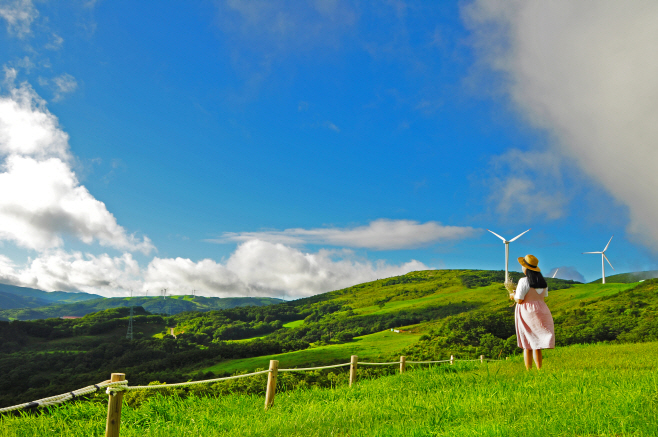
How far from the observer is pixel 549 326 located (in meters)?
9.73

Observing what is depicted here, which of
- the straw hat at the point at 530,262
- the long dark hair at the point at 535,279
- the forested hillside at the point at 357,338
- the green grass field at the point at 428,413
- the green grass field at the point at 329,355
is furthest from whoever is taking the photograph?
the green grass field at the point at 329,355

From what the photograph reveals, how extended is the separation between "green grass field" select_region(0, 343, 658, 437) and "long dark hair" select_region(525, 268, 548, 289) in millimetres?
2070

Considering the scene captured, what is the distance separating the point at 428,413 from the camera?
22.2ft

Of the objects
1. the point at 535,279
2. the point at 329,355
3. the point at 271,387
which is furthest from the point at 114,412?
the point at 329,355

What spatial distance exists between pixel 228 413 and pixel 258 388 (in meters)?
37.1

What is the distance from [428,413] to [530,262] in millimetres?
5159

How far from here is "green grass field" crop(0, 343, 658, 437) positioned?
539 cm

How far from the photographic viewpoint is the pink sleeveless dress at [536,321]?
31.9 ft

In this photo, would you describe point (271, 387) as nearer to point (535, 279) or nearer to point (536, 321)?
point (536, 321)

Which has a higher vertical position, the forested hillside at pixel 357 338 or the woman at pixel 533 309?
the woman at pixel 533 309

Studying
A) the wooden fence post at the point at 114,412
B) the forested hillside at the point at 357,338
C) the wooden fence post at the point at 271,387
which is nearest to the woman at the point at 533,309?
the wooden fence post at the point at 271,387

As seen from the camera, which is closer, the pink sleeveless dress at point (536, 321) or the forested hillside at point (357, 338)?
the pink sleeveless dress at point (536, 321)

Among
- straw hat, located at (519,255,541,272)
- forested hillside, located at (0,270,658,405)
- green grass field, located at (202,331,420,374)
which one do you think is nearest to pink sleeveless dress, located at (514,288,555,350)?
straw hat, located at (519,255,541,272)

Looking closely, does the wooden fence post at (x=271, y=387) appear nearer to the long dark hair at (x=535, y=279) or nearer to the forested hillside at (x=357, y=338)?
the long dark hair at (x=535, y=279)
